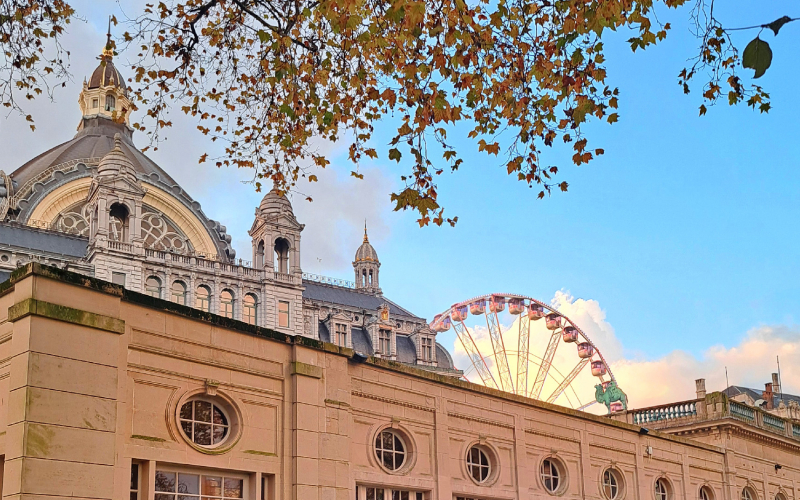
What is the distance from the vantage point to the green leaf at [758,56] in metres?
7.95

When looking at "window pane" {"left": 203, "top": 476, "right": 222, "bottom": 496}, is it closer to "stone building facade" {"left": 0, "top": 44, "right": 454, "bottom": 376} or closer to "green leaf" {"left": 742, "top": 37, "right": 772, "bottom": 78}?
"green leaf" {"left": 742, "top": 37, "right": 772, "bottom": 78}

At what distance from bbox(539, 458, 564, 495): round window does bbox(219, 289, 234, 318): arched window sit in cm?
4686

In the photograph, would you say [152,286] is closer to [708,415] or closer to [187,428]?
[708,415]

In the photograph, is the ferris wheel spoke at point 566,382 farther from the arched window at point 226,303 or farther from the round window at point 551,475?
the round window at point 551,475

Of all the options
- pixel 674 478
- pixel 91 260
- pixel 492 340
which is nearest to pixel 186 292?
pixel 91 260

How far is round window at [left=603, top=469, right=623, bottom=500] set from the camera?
29.5 m

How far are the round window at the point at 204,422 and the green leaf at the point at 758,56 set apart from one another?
12888 mm

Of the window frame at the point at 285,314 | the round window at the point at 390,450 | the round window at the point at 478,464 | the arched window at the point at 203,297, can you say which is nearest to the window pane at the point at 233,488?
the round window at the point at 390,450

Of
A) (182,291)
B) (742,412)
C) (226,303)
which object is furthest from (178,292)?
(742,412)

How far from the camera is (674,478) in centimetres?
3312

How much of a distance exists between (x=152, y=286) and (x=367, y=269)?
35728 mm

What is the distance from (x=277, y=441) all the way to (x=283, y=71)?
23.9 ft

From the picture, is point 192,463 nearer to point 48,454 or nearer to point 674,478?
point 48,454

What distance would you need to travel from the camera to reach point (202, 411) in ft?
61.5
